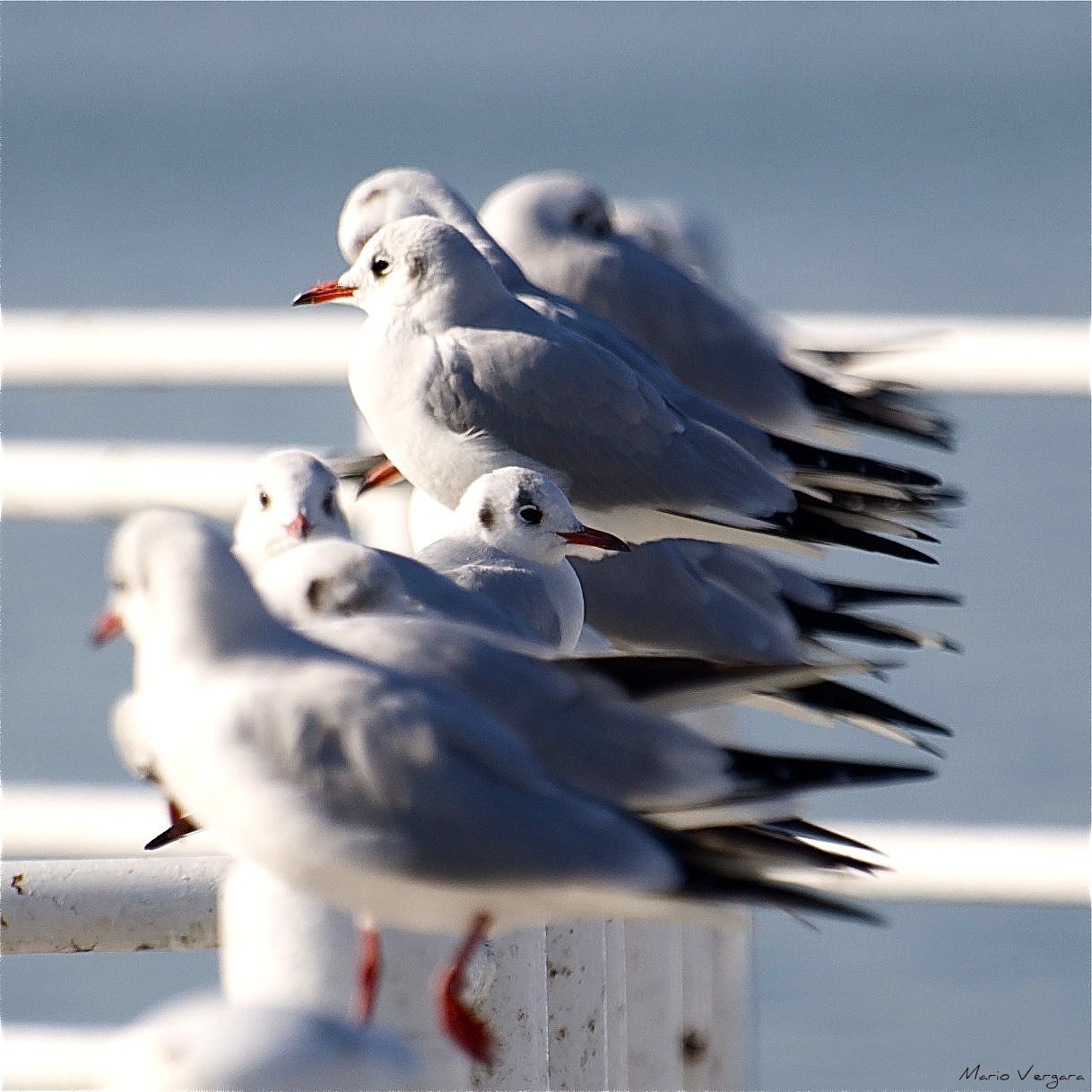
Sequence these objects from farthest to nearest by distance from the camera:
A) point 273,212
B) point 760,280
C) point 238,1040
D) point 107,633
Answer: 1. point 273,212
2. point 760,280
3. point 107,633
4. point 238,1040

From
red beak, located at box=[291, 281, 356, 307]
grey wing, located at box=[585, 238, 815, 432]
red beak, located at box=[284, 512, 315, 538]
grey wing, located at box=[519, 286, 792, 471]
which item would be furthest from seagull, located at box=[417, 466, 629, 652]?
grey wing, located at box=[585, 238, 815, 432]

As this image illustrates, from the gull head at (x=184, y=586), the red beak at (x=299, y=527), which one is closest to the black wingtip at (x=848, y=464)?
the red beak at (x=299, y=527)

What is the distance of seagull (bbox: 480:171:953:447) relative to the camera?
3.46 metres

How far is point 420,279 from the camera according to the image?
2615 mm

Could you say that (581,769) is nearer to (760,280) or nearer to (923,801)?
(923,801)

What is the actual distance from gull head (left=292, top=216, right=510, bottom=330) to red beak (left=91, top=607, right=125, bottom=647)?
1050 mm

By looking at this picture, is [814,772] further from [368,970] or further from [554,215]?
[554,215]

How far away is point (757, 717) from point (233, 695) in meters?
6.75

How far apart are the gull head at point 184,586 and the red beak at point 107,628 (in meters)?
0.07

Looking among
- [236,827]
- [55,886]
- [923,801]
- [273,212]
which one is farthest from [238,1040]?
[273,212]

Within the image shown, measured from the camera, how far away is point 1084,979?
6.77 meters

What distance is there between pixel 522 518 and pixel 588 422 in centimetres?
75

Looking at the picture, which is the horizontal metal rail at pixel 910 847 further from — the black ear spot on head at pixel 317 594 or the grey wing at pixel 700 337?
the black ear spot on head at pixel 317 594

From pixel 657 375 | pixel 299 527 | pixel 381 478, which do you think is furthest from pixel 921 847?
pixel 299 527
